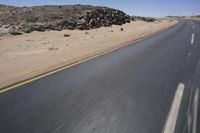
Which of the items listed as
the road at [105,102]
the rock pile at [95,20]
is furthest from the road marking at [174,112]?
the rock pile at [95,20]

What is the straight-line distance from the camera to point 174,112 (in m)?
4.38

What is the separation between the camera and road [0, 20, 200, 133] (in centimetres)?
382

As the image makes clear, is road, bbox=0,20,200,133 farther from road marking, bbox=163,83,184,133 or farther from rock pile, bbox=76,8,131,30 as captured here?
rock pile, bbox=76,8,131,30

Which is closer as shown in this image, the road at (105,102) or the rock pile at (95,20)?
the road at (105,102)

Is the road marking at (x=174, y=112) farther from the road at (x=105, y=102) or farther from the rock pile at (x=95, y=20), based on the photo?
the rock pile at (x=95, y=20)

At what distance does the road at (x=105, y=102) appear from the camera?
12.5ft

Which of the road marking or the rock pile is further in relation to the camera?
the rock pile

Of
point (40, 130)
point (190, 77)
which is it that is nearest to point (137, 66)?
point (190, 77)

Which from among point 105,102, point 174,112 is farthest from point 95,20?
point 174,112

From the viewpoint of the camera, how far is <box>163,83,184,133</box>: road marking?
3.78 meters

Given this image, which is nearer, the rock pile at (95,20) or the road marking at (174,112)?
the road marking at (174,112)

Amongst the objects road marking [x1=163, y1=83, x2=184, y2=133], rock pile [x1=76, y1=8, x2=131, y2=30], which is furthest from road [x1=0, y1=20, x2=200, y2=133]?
rock pile [x1=76, y1=8, x2=131, y2=30]

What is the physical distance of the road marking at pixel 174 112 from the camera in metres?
3.78

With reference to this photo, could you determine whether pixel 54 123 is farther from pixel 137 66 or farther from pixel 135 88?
pixel 137 66
